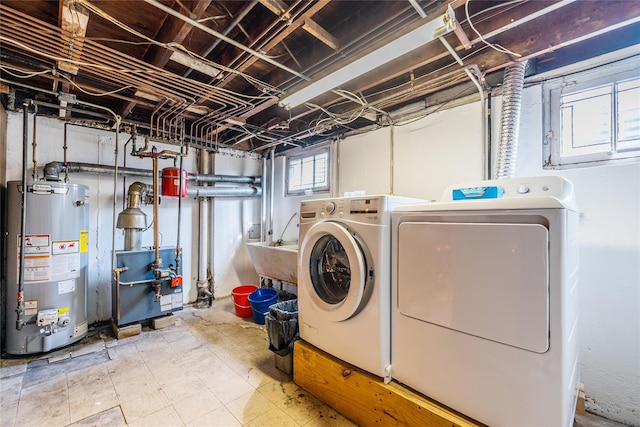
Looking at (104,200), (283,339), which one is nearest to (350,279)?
(283,339)

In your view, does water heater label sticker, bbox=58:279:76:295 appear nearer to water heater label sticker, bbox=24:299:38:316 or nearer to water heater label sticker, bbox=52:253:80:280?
water heater label sticker, bbox=52:253:80:280

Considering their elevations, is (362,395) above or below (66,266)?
below

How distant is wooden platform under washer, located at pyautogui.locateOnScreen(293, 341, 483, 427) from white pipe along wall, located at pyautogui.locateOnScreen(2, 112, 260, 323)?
2567 millimetres

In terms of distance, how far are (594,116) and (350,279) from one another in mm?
2069

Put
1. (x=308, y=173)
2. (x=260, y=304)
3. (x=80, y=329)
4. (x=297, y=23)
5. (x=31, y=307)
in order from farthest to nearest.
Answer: (x=308, y=173)
(x=260, y=304)
(x=80, y=329)
(x=31, y=307)
(x=297, y=23)

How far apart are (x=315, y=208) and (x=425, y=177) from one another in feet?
4.28

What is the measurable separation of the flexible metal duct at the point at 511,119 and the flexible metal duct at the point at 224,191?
3.35m

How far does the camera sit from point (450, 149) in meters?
2.56

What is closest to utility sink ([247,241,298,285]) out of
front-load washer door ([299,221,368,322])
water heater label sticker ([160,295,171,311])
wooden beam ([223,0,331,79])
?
front-load washer door ([299,221,368,322])

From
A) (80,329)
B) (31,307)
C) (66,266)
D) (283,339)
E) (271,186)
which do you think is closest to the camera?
(283,339)

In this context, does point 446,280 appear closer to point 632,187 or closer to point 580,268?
point 580,268

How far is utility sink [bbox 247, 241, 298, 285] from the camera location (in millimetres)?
3158

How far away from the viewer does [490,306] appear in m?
1.29

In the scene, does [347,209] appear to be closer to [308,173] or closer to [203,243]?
[308,173]
